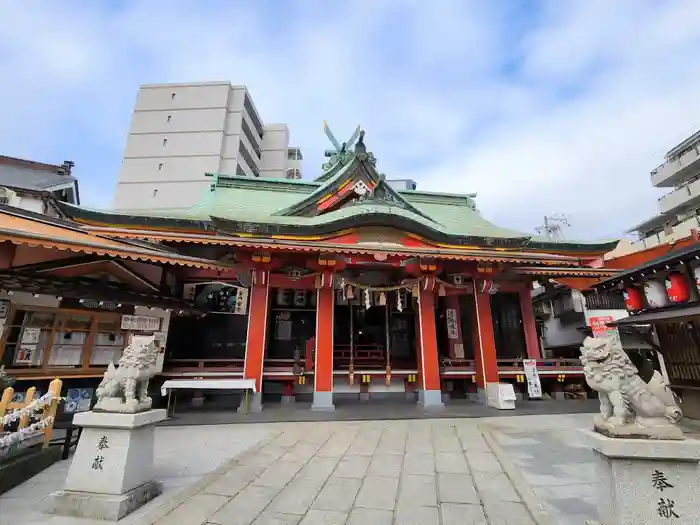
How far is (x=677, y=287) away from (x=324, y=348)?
1006 centimetres

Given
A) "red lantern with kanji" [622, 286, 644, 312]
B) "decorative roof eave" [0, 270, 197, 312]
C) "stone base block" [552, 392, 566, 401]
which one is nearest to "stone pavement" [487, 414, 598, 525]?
"red lantern with kanji" [622, 286, 644, 312]

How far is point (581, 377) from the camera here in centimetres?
1349

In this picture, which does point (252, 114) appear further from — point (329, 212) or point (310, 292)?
point (310, 292)

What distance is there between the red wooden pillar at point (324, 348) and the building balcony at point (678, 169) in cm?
3785

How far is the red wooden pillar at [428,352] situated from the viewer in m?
11.6

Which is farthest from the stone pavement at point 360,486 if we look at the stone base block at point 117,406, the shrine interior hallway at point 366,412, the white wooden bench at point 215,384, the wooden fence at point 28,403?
the white wooden bench at point 215,384

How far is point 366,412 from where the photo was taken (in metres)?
10.6

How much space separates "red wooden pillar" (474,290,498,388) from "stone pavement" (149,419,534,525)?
5.26 metres

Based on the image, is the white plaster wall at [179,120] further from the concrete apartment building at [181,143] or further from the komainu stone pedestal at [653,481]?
the komainu stone pedestal at [653,481]

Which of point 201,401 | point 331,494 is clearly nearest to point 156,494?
point 331,494

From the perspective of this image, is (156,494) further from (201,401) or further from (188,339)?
(188,339)

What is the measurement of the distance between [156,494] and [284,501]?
1739 mm

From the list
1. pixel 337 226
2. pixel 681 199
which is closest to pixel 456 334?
pixel 337 226

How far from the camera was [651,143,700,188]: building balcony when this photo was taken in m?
30.5
